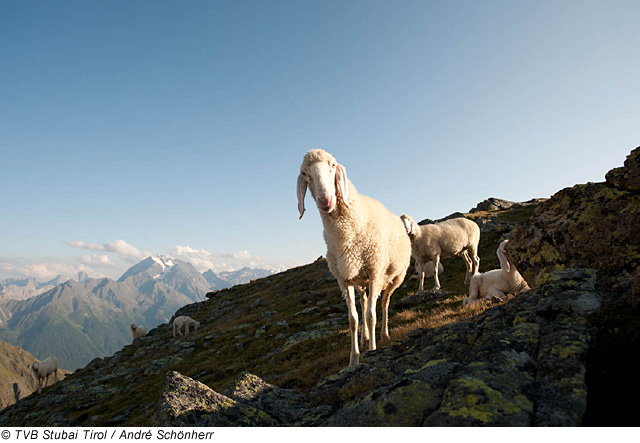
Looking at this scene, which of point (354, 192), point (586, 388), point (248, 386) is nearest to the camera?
point (586, 388)

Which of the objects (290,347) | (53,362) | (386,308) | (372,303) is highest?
(372,303)

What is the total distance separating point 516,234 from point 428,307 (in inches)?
330

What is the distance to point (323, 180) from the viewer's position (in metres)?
7.29

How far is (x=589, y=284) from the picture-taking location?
14.0ft

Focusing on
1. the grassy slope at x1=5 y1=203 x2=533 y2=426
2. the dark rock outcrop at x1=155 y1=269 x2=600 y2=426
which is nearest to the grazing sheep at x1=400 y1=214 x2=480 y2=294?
the grassy slope at x1=5 y1=203 x2=533 y2=426

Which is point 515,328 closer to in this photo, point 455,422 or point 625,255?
point 455,422

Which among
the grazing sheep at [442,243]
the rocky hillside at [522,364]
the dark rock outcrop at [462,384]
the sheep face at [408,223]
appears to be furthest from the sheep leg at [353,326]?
the grazing sheep at [442,243]

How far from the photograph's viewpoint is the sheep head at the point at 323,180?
7246 millimetres

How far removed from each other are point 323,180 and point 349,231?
1.70 metres

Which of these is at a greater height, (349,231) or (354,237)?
(349,231)

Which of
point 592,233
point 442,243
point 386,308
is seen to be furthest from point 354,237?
point 442,243

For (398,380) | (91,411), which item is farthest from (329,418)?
(91,411)

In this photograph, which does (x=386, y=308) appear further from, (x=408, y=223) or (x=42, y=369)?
(x=42, y=369)

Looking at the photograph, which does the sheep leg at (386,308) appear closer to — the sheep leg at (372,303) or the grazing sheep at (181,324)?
the sheep leg at (372,303)
